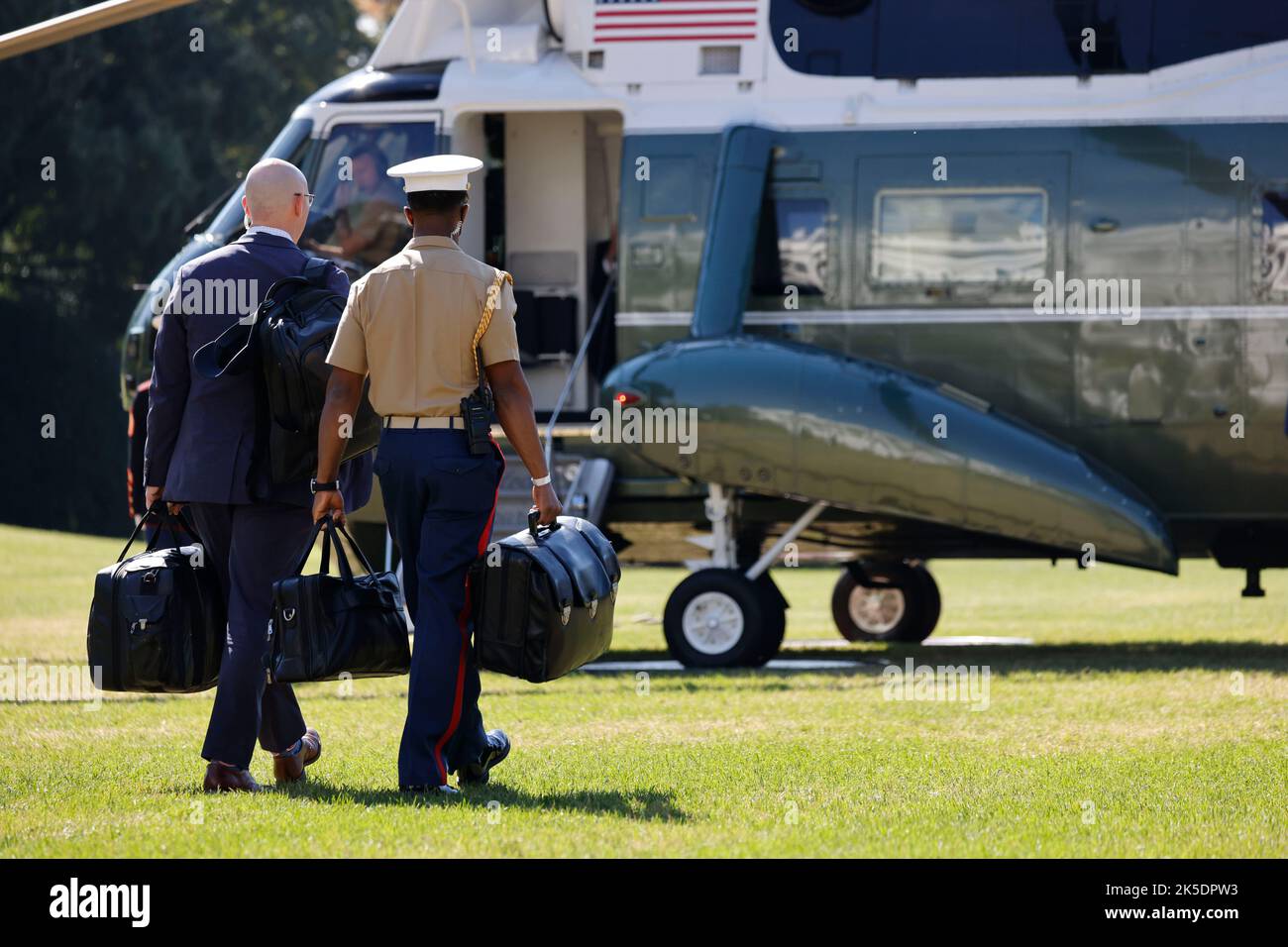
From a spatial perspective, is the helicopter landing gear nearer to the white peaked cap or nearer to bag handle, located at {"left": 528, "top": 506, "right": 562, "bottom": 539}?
bag handle, located at {"left": 528, "top": 506, "right": 562, "bottom": 539}

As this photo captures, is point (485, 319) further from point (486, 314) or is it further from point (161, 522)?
point (161, 522)

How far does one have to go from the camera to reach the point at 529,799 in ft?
21.4

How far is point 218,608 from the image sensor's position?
6.95m

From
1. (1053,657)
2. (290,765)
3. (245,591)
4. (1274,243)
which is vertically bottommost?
→ (1053,657)

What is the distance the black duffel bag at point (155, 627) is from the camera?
6.73 m

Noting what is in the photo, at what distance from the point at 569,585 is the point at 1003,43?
6993 millimetres

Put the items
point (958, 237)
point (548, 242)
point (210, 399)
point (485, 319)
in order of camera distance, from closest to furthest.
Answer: point (485, 319)
point (210, 399)
point (958, 237)
point (548, 242)

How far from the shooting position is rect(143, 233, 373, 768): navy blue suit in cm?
681

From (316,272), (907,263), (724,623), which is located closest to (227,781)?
(316,272)

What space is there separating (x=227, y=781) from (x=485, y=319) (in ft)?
6.31

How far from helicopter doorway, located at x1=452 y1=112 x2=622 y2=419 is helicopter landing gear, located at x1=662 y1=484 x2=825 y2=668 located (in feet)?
5.96

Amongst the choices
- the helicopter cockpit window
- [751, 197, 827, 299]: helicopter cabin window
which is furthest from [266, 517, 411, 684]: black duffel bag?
the helicopter cockpit window
